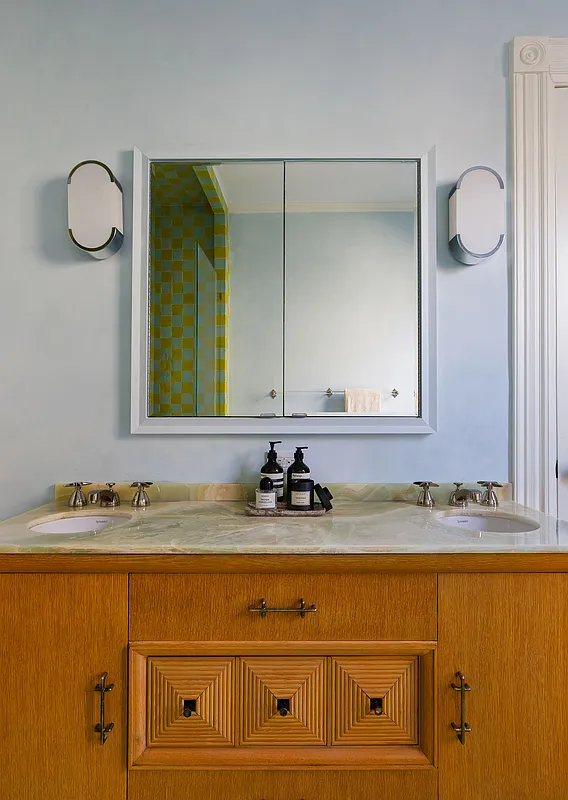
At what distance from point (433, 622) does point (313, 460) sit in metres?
0.66

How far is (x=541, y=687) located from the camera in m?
1.20

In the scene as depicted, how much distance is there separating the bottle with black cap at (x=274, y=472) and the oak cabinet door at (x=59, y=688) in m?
0.54

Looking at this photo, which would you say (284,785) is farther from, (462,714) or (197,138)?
(197,138)

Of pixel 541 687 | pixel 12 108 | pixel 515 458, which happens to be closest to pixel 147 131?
pixel 12 108

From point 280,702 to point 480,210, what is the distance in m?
1.50

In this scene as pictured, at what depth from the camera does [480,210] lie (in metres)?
1.67

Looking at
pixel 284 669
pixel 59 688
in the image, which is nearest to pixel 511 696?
pixel 284 669

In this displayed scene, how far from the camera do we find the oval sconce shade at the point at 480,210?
5.49 feet

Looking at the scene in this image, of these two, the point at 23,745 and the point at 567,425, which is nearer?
the point at 23,745

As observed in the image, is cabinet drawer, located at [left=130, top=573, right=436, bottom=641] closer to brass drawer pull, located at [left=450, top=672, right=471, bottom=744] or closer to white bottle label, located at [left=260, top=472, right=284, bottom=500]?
brass drawer pull, located at [left=450, top=672, right=471, bottom=744]

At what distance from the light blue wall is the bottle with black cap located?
0.12m

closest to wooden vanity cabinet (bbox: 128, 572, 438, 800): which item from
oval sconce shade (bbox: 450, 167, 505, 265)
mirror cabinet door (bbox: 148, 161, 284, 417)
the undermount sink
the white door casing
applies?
the undermount sink

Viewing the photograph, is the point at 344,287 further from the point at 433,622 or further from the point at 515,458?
the point at 433,622

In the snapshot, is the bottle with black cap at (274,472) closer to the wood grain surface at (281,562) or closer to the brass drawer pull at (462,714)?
the wood grain surface at (281,562)
